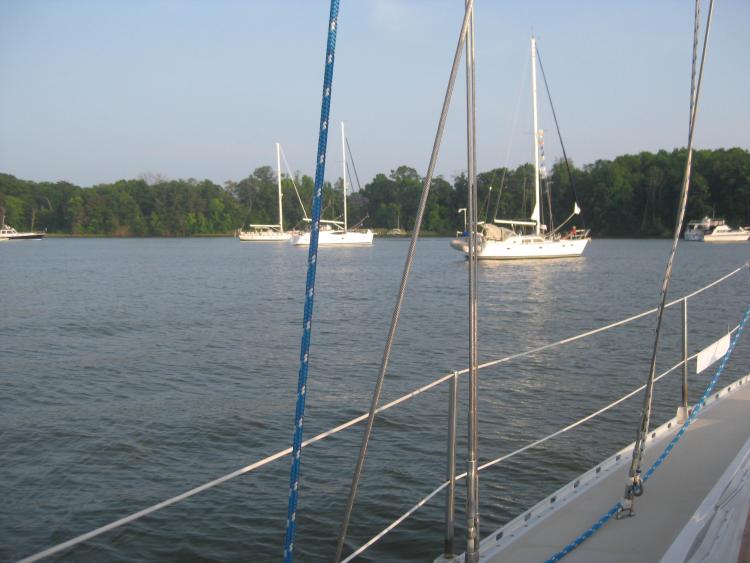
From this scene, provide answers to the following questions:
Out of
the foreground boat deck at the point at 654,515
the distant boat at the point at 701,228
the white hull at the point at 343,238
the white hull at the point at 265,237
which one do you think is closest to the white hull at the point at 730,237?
the distant boat at the point at 701,228

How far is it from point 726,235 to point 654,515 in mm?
83600

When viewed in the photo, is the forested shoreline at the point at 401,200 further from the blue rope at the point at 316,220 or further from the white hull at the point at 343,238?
the blue rope at the point at 316,220

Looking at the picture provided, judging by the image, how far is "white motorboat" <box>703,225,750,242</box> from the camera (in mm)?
77875

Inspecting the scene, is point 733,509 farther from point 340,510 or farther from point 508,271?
point 508,271

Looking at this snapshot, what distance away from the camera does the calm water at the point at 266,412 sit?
6090mm

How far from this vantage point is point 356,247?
7481 centimetres

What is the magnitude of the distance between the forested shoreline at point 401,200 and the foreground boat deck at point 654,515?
270 feet

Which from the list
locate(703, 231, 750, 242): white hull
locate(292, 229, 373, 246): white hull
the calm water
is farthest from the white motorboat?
the calm water

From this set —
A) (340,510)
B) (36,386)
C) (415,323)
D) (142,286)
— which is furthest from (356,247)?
(340,510)

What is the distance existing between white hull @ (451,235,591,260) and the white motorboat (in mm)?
42588

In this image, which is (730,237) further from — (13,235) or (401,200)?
(13,235)

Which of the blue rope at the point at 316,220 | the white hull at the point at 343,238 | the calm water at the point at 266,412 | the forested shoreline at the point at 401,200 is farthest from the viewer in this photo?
the forested shoreline at the point at 401,200

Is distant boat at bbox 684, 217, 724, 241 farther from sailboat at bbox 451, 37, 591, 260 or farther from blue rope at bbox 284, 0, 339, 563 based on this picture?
blue rope at bbox 284, 0, 339, 563

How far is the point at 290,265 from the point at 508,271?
53.4 feet
